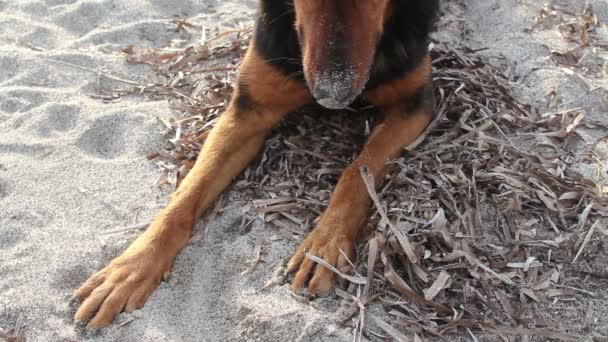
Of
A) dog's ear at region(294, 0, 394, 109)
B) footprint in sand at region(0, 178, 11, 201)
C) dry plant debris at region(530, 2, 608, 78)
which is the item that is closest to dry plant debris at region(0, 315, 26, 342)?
footprint in sand at region(0, 178, 11, 201)

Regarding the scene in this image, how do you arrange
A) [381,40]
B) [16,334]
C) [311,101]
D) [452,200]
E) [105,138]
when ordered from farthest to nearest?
[105,138]
[311,101]
[381,40]
[452,200]
[16,334]

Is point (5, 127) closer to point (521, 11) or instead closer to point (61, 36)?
point (61, 36)

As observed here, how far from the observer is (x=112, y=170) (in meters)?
3.43

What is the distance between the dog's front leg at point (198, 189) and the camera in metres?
2.65

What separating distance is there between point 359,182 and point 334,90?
1.98 ft

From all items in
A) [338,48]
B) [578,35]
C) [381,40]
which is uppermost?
[338,48]

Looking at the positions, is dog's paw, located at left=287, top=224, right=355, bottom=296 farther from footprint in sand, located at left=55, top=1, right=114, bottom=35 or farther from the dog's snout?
footprint in sand, located at left=55, top=1, right=114, bottom=35

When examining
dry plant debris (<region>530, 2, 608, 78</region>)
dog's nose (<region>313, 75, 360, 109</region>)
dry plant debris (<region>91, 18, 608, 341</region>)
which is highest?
dog's nose (<region>313, 75, 360, 109</region>)

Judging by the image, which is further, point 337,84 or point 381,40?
point 381,40

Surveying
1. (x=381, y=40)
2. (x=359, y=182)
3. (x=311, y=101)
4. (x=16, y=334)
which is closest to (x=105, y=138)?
(x=311, y=101)

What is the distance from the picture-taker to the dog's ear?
2.56m

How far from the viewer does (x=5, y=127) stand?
12.2 feet

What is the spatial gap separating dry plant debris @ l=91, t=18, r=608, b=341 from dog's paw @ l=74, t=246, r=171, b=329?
0.45 m

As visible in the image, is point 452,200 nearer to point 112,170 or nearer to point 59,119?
point 112,170
